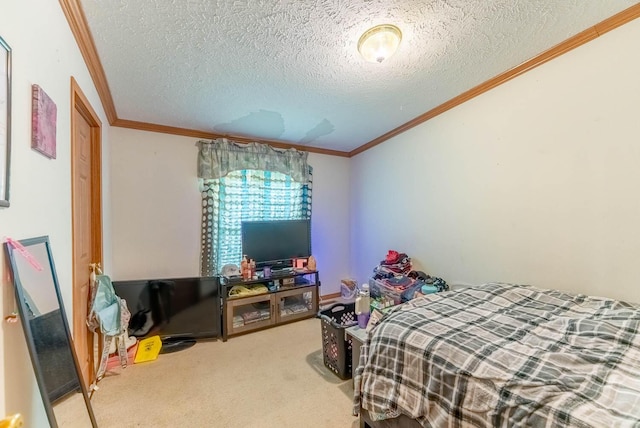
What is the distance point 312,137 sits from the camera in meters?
3.44

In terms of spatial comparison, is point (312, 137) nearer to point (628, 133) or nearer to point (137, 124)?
point (137, 124)

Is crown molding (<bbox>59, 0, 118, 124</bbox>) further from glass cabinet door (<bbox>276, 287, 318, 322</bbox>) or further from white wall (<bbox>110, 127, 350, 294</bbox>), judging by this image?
glass cabinet door (<bbox>276, 287, 318, 322</bbox>)

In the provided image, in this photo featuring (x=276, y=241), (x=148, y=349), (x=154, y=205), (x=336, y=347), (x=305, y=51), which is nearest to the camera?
(x=305, y=51)

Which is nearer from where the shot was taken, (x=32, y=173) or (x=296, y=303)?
(x=32, y=173)

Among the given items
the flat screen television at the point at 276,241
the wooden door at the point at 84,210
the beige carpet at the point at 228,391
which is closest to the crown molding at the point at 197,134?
the wooden door at the point at 84,210

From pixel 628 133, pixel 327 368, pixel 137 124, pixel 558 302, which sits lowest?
pixel 327 368

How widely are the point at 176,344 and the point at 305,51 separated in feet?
9.38

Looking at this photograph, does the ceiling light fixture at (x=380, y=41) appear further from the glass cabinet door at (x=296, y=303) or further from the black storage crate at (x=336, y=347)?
the glass cabinet door at (x=296, y=303)

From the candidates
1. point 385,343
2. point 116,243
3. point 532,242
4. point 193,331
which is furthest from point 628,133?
point 116,243

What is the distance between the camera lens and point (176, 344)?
2.63m

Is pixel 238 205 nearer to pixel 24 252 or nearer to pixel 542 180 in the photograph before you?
pixel 24 252

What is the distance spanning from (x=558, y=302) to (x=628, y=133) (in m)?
1.07

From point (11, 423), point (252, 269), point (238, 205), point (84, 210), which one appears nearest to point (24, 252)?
point (11, 423)

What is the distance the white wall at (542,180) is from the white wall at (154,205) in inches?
101
